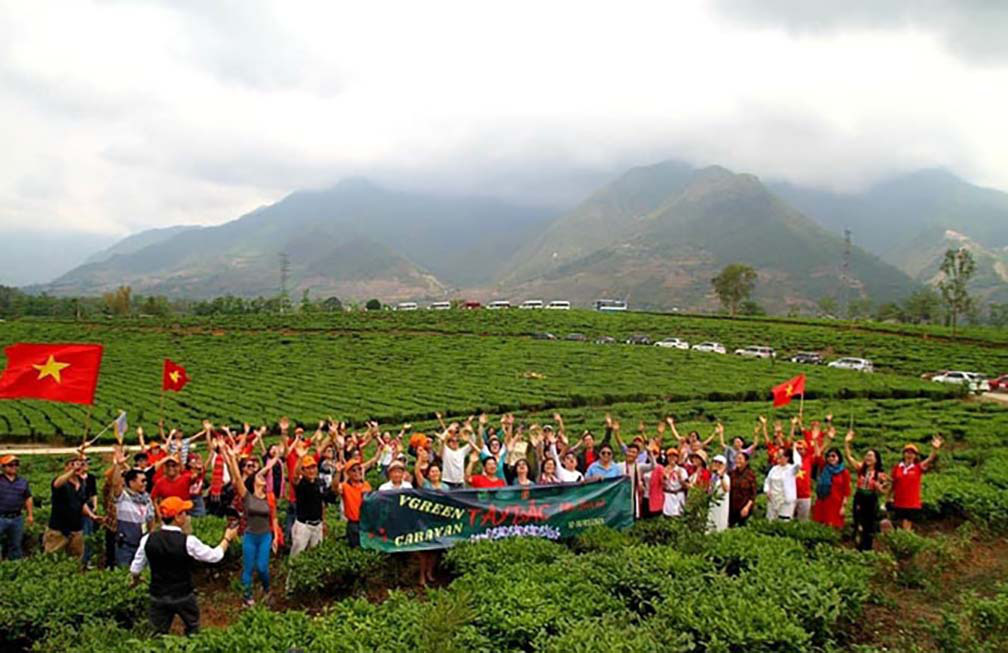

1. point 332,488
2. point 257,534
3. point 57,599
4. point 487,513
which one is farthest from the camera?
point 332,488

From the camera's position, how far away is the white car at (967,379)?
32.5 metres

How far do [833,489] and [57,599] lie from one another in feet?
32.0

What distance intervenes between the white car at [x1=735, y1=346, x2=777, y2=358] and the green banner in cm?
3895

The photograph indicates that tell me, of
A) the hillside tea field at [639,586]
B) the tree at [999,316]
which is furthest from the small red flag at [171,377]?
the tree at [999,316]

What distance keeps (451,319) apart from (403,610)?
57068 millimetres

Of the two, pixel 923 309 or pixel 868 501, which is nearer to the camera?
pixel 868 501

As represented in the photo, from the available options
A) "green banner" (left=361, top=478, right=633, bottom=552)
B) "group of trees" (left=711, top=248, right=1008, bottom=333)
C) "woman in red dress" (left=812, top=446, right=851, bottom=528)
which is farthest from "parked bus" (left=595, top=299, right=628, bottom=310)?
"green banner" (left=361, top=478, right=633, bottom=552)

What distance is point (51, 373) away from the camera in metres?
9.77

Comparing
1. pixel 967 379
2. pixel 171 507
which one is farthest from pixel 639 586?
pixel 967 379

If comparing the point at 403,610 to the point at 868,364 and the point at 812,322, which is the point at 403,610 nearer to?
the point at 868,364

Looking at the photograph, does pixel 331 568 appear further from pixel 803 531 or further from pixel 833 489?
pixel 833 489

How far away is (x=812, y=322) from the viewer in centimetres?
6000

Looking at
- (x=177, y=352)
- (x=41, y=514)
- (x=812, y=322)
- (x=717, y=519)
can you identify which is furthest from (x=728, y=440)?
(x=812, y=322)

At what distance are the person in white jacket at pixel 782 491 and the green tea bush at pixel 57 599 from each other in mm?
→ 8398
